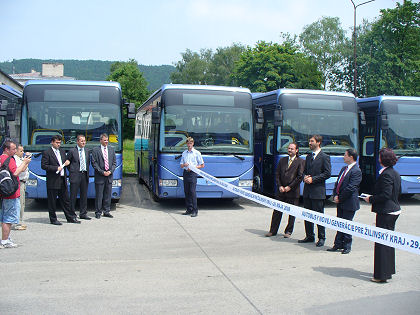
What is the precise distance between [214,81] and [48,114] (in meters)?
77.0

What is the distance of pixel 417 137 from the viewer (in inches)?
571

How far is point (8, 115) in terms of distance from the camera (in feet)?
38.0

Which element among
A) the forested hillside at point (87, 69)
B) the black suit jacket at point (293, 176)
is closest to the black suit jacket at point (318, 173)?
the black suit jacket at point (293, 176)

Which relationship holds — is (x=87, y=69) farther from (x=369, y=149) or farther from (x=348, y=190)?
(x=348, y=190)

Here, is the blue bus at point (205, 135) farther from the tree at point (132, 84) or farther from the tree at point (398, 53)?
the tree at point (132, 84)

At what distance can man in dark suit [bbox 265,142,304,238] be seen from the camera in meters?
9.29

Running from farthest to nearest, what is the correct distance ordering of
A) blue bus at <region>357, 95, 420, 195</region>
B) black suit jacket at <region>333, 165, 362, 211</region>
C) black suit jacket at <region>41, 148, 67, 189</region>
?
blue bus at <region>357, 95, 420, 195</region>
black suit jacket at <region>41, 148, 67, 189</region>
black suit jacket at <region>333, 165, 362, 211</region>

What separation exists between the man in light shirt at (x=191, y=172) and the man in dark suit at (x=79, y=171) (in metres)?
2.27

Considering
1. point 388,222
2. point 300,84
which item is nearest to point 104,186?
point 388,222

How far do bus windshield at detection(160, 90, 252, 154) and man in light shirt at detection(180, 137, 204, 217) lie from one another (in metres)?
0.68

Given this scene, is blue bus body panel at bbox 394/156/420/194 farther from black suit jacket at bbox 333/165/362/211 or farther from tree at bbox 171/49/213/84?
tree at bbox 171/49/213/84

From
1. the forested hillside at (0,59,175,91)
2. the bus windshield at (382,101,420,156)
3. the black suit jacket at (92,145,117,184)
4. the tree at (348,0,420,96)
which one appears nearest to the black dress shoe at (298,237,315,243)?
the black suit jacket at (92,145,117,184)

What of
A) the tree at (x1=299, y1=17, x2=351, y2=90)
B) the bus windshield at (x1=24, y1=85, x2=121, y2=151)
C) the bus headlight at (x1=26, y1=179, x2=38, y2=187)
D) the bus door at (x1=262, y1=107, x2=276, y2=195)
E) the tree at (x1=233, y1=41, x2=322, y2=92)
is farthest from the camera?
the tree at (x1=299, y1=17, x2=351, y2=90)

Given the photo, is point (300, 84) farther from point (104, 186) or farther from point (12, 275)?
point (12, 275)
